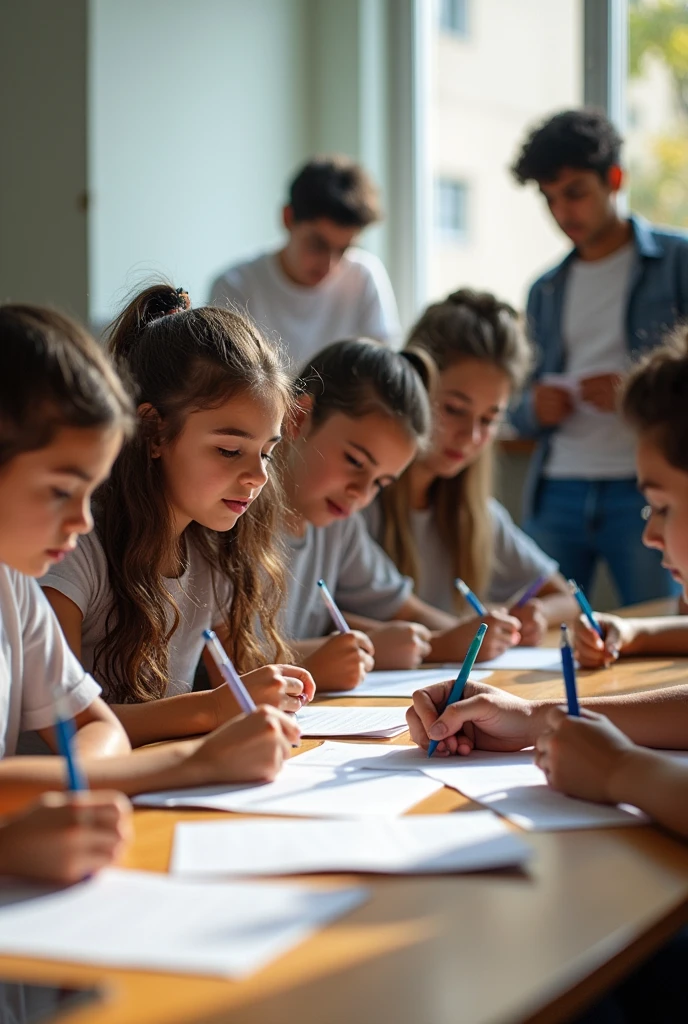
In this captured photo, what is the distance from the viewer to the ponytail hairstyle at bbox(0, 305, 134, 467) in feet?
3.32

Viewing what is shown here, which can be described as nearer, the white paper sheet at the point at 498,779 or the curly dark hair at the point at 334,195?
the white paper sheet at the point at 498,779

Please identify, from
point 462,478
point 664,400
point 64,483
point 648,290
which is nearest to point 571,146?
point 648,290

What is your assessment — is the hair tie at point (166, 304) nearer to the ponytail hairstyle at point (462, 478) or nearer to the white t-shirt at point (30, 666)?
the white t-shirt at point (30, 666)

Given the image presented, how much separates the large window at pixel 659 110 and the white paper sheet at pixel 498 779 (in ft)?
8.74

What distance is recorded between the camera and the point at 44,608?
1.21m

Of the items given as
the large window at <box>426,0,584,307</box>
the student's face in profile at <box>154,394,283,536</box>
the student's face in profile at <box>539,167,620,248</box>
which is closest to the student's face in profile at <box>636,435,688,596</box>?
the student's face in profile at <box>154,394,283,536</box>

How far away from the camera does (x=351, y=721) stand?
4.55ft

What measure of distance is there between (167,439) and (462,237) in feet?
8.93

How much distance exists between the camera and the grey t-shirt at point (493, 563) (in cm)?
237

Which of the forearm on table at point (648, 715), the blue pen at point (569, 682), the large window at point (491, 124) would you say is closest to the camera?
the blue pen at point (569, 682)

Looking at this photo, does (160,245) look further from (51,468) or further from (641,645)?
(51,468)

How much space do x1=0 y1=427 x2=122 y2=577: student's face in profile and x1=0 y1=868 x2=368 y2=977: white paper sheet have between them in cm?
33

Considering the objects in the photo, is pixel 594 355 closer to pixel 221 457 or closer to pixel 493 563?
pixel 493 563

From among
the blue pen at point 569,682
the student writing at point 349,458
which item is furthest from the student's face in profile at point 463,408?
the blue pen at point 569,682
